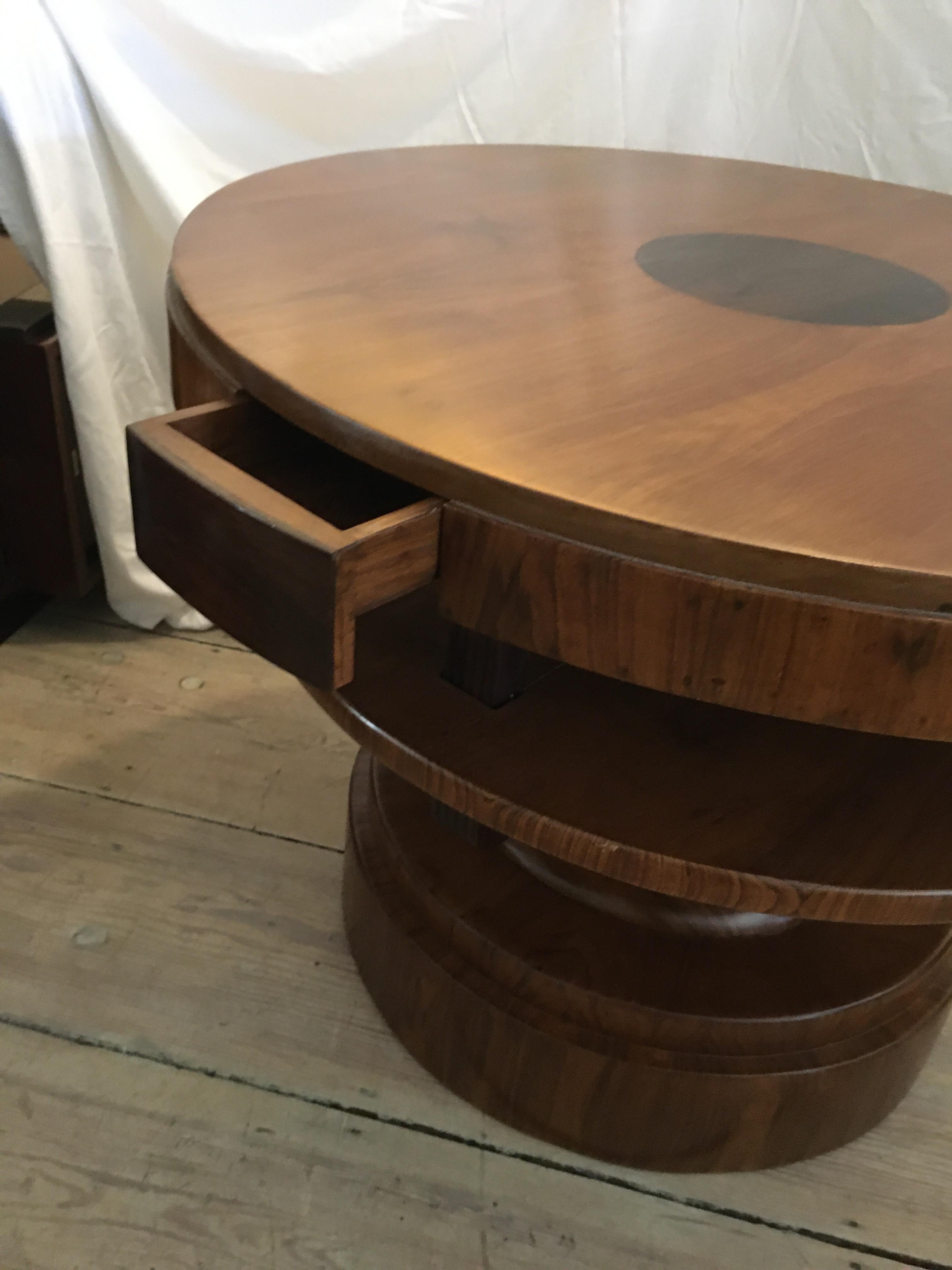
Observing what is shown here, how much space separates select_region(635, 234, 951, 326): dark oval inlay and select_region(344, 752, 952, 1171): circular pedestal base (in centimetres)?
41

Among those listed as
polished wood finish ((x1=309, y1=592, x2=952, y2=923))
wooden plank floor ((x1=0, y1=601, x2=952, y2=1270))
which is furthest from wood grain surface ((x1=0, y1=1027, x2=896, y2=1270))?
polished wood finish ((x1=309, y1=592, x2=952, y2=923))

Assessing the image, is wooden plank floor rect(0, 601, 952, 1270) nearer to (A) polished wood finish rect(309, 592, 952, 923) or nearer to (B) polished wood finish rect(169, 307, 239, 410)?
(A) polished wood finish rect(309, 592, 952, 923)

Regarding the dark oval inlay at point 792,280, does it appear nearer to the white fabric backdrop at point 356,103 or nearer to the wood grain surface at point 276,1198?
the white fabric backdrop at point 356,103

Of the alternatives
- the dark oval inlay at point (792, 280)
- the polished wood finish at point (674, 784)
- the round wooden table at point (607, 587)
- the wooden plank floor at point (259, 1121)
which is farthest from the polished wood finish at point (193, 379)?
the wooden plank floor at point (259, 1121)

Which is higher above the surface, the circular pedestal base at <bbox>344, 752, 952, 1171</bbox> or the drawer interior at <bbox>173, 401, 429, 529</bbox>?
the drawer interior at <bbox>173, 401, 429, 529</bbox>

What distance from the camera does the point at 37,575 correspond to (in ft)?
3.85

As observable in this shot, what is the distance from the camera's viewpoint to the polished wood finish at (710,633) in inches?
14.8

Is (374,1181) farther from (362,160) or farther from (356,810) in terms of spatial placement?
(362,160)

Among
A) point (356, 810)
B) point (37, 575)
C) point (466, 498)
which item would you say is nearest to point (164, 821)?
point (356, 810)

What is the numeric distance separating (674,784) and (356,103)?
833mm

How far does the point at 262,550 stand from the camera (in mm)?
397

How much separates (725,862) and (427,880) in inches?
11.3

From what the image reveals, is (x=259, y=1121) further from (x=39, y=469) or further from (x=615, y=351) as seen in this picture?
(x=39, y=469)

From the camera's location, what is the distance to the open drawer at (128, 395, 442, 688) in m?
0.38
